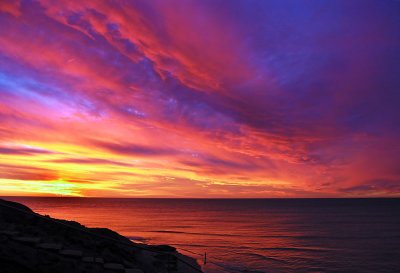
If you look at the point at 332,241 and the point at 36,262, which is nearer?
the point at 36,262

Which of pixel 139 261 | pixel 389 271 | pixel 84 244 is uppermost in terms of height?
pixel 84 244

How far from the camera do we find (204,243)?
195 feet

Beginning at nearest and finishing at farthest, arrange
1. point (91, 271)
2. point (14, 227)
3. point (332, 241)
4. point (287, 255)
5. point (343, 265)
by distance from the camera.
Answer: point (91, 271)
point (14, 227)
point (343, 265)
point (287, 255)
point (332, 241)

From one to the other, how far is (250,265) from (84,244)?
26872mm

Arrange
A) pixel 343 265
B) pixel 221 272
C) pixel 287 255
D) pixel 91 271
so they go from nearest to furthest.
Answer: pixel 91 271
pixel 221 272
pixel 343 265
pixel 287 255

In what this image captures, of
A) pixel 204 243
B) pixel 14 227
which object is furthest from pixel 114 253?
pixel 204 243

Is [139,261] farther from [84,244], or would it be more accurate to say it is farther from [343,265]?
[343,265]

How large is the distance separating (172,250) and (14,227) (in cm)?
2575

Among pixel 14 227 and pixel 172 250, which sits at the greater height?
pixel 14 227

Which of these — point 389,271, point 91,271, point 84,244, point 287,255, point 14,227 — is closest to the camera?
point 91,271

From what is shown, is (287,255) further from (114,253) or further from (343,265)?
(114,253)

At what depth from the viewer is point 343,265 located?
1651 inches

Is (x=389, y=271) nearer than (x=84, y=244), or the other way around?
(x=84, y=244)

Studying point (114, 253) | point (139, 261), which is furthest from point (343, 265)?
point (114, 253)
